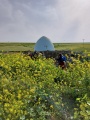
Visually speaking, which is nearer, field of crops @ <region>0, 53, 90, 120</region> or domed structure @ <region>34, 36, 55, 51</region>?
field of crops @ <region>0, 53, 90, 120</region>

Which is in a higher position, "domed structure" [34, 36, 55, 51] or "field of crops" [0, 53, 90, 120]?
"field of crops" [0, 53, 90, 120]

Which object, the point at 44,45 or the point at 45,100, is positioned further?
the point at 44,45

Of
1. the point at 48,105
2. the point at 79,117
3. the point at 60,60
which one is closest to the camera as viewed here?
the point at 79,117

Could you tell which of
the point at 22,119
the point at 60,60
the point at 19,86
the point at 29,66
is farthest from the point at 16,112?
the point at 60,60

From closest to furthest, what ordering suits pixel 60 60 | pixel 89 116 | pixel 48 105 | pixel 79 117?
1. pixel 89 116
2. pixel 79 117
3. pixel 48 105
4. pixel 60 60

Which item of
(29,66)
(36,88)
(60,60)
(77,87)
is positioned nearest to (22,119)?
(36,88)

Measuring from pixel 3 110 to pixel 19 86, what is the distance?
1.42m

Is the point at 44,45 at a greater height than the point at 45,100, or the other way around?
the point at 45,100

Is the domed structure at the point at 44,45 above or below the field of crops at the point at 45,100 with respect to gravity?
below

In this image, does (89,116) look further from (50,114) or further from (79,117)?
(50,114)

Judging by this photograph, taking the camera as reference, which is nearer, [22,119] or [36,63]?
[22,119]

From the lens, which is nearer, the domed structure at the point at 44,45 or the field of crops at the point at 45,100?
the field of crops at the point at 45,100

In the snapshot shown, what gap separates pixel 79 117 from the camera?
17.8 feet

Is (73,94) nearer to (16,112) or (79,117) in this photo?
(79,117)
